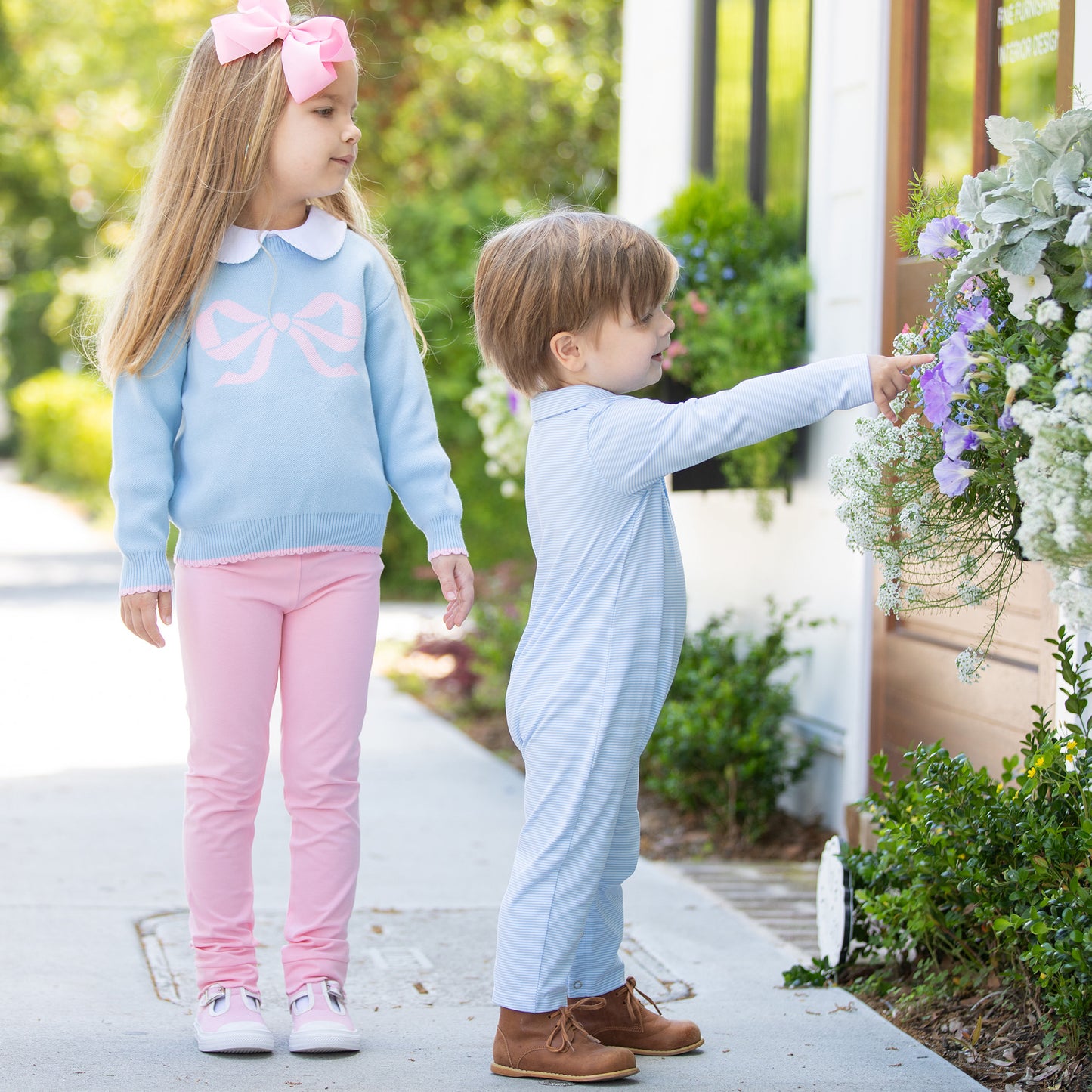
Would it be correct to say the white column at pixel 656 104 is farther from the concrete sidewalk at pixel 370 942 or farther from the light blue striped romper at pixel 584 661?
the light blue striped romper at pixel 584 661

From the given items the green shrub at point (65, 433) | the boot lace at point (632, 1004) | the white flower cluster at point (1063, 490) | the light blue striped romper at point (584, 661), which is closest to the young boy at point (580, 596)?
the light blue striped romper at point (584, 661)

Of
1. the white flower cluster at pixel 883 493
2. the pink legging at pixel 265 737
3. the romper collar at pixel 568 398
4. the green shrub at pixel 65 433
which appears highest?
the romper collar at pixel 568 398

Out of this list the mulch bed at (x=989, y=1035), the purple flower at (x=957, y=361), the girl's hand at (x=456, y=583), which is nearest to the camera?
the purple flower at (x=957, y=361)

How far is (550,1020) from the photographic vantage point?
7.85 feet

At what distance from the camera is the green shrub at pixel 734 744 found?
14.7 feet

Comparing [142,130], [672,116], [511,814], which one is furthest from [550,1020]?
[142,130]

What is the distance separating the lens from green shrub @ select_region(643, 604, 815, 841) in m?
4.48

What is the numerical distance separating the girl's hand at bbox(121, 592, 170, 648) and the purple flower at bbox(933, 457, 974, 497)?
1328 millimetres

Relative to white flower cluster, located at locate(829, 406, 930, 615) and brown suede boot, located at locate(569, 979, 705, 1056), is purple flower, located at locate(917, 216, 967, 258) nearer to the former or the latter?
white flower cluster, located at locate(829, 406, 930, 615)

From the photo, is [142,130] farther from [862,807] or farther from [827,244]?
[862,807]

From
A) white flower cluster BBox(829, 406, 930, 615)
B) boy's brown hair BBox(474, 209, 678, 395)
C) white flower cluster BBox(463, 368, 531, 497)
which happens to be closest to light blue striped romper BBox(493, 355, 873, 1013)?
boy's brown hair BBox(474, 209, 678, 395)

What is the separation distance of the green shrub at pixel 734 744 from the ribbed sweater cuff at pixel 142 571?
2222 millimetres

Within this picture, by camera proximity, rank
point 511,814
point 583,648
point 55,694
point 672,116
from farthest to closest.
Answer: point 55,694
point 672,116
point 511,814
point 583,648

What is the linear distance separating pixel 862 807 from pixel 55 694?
14.9 feet
